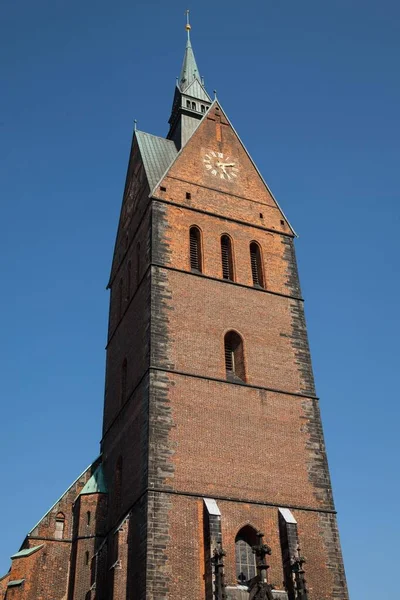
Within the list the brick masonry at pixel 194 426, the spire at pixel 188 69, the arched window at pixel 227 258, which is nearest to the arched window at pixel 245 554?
the brick masonry at pixel 194 426

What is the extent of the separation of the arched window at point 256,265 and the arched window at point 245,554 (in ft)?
30.8

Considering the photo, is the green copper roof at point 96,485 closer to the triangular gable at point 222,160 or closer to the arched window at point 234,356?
Result: the arched window at point 234,356

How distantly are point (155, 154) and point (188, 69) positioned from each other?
32.1 feet

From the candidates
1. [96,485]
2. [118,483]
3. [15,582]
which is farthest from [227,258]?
[15,582]

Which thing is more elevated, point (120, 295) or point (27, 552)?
point (120, 295)

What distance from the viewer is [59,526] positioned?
79.5ft

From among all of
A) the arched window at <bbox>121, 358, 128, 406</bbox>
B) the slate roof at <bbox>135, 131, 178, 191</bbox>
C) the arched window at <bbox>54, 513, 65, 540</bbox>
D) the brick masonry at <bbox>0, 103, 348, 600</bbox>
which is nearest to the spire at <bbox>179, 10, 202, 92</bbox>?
the slate roof at <bbox>135, 131, 178, 191</bbox>

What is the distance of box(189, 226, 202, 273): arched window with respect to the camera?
2560 centimetres

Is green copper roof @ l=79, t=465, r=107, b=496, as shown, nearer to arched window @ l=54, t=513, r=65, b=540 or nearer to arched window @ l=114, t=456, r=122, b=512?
arched window @ l=114, t=456, r=122, b=512

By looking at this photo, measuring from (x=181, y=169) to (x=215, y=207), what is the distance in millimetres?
2135

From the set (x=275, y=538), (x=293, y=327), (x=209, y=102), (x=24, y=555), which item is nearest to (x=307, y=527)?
(x=275, y=538)

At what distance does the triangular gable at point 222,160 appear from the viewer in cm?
2823

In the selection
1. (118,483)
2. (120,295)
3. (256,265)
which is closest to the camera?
(118,483)

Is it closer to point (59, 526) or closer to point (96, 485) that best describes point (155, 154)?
point (96, 485)
